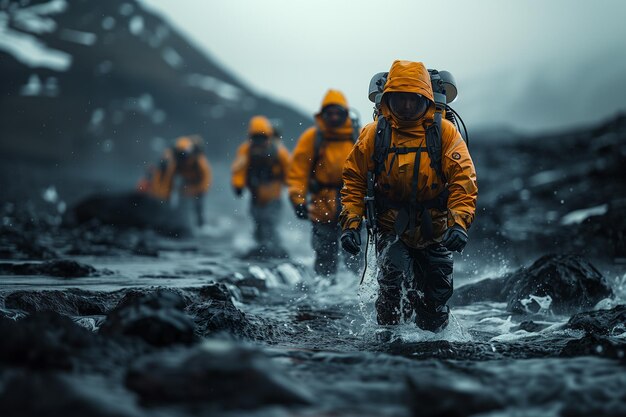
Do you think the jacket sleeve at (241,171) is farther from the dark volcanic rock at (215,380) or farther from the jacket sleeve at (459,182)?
the dark volcanic rock at (215,380)

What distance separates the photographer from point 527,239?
48.4 ft

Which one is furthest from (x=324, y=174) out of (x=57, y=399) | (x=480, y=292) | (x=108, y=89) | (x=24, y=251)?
(x=108, y=89)

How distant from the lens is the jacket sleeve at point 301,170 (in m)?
9.34

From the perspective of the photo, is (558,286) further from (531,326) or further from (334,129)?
(334,129)

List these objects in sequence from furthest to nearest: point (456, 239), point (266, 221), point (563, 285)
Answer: point (266, 221) → point (563, 285) → point (456, 239)

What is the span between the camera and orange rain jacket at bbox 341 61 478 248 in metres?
5.38

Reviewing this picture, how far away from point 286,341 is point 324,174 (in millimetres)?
3946

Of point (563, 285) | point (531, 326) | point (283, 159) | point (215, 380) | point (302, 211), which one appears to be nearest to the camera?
point (215, 380)

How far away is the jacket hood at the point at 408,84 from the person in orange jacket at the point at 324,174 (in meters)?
3.44

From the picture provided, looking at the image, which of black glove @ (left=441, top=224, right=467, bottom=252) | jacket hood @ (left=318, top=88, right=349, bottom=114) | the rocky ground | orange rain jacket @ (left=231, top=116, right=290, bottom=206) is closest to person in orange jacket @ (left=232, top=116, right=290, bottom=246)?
orange rain jacket @ (left=231, top=116, right=290, bottom=206)

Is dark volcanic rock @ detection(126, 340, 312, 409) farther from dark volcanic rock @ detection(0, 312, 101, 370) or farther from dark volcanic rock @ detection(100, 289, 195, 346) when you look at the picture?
dark volcanic rock @ detection(100, 289, 195, 346)

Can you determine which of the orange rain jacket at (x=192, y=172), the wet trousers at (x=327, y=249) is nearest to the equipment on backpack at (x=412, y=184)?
the wet trousers at (x=327, y=249)

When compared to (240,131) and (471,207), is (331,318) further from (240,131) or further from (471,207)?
(240,131)

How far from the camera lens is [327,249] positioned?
939 cm
